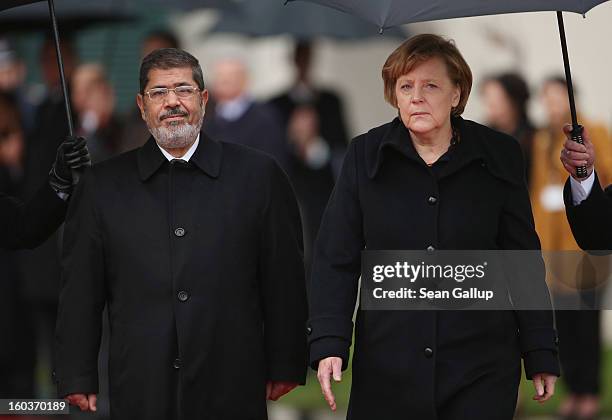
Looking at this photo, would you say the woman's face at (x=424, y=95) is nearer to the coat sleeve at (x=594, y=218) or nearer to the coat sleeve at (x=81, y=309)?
the coat sleeve at (x=594, y=218)

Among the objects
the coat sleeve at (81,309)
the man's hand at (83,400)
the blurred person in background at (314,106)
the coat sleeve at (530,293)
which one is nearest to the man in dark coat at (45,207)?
the coat sleeve at (81,309)

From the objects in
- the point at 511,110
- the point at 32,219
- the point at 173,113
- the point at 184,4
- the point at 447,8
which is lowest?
the point at 32,219

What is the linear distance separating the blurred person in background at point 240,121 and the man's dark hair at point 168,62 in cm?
482

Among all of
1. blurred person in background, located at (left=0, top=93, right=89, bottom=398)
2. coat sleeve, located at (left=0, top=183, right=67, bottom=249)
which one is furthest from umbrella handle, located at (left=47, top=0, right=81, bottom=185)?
blurred person in background, located at (left=0, top=93, right=89, bottom=398)

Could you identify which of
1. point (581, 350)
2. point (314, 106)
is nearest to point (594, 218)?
point (581, 350)

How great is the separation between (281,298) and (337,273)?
9.9 inches

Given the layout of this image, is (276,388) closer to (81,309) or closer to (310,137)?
(81,309)

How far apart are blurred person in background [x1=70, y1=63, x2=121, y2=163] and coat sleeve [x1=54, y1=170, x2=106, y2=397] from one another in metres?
4.60

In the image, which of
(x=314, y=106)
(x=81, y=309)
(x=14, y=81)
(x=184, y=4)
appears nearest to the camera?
(x=81, y=309)

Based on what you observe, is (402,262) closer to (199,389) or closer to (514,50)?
(199,389)

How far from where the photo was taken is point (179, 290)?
650 centimetres

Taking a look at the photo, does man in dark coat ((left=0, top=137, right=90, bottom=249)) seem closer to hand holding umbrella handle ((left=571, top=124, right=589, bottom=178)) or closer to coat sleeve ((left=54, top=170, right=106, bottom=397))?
coat sleeve ((left=54, top=170, right=106, bottom=397))

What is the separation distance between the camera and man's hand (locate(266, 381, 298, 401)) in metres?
6.54

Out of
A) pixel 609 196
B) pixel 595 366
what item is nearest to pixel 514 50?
pixel 595 366
